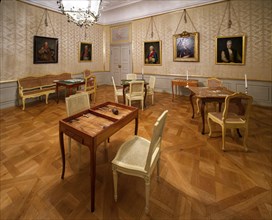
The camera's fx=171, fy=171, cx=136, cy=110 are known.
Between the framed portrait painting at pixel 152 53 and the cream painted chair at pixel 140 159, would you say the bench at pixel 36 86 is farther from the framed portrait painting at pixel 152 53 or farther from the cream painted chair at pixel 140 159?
the cream painted chair at pixel 140 159

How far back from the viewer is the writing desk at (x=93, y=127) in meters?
1.81

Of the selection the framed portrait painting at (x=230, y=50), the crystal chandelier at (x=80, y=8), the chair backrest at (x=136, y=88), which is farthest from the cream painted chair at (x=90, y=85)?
the framed portrait painting at (x=230, y=50)

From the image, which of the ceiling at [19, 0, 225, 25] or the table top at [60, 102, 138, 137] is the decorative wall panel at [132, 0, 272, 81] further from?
the table top at [60, 102, 138, 137]

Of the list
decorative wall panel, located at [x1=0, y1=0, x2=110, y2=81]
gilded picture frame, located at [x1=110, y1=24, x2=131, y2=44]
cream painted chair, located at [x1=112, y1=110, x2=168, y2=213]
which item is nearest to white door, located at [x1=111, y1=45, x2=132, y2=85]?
gilded picture frame, located at [x1=110, y1=24, x2=131, y2=44]

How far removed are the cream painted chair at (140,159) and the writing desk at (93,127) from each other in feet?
0.83

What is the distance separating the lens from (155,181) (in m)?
2.33

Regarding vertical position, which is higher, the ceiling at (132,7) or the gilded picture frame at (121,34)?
the ceiling at (132,7)

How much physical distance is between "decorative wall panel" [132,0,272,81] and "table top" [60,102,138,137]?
5.53 meters

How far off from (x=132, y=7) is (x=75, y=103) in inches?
303

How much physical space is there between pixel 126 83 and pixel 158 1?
479 cm

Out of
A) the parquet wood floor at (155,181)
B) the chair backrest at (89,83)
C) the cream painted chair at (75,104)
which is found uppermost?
the chair backrest at (89,83)

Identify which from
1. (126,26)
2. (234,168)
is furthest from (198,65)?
(234,168)

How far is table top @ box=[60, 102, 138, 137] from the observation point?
1.97m

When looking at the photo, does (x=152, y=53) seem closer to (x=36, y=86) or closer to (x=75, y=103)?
(x=36, y=86)
